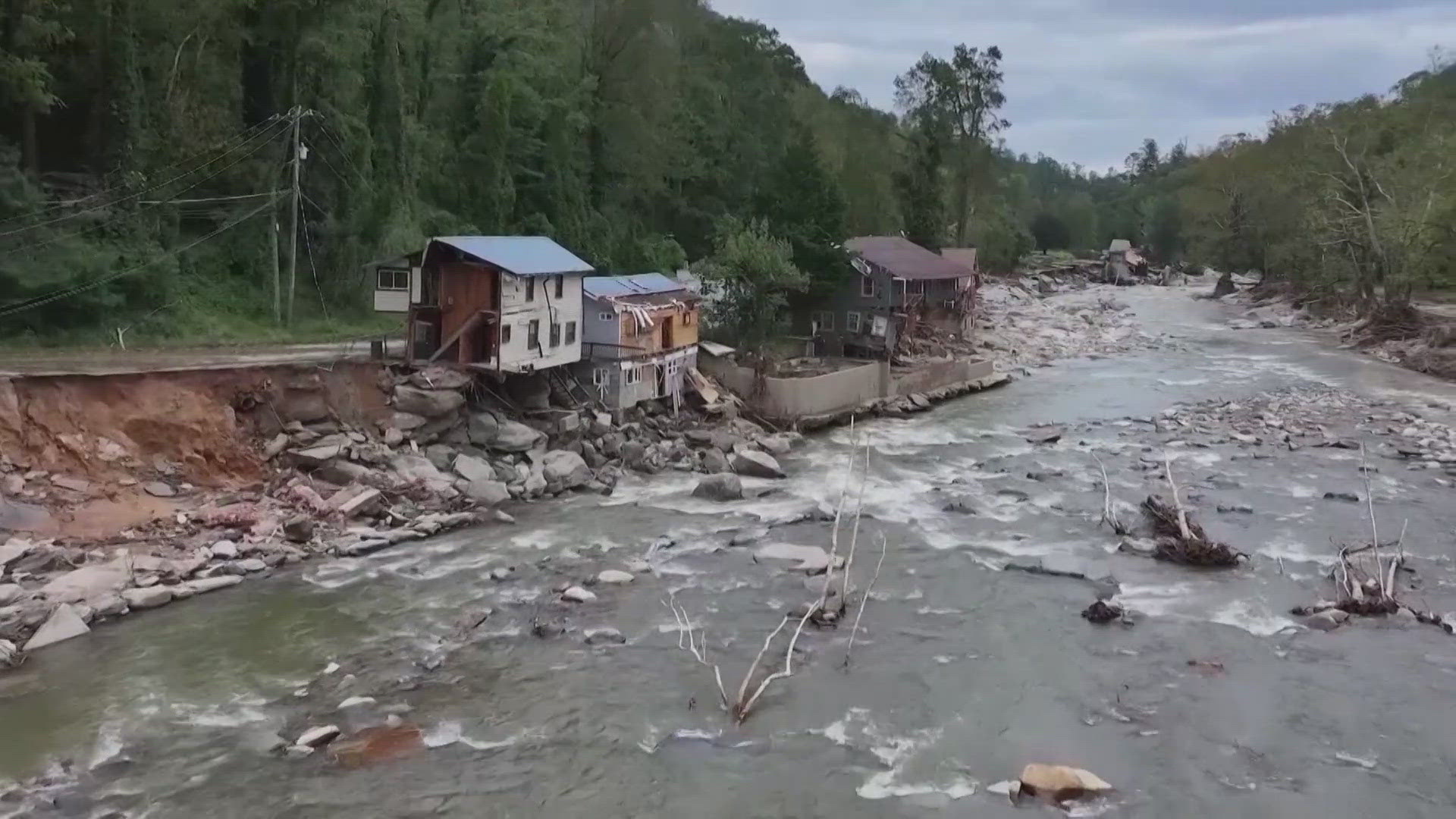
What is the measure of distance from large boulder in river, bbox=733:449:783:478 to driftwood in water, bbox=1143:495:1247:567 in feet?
27.2

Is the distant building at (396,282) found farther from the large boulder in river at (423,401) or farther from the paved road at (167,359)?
the large boulder in river at (423,401)

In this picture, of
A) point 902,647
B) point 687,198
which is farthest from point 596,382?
point 687,198

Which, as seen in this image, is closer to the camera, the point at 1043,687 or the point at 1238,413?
the point at 1043,687

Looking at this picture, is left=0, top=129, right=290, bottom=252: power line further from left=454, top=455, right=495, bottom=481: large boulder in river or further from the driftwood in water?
the driftwood in water

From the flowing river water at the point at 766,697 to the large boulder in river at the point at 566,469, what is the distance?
1575mm

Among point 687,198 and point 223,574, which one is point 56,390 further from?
point 687,198

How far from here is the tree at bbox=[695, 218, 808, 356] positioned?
3247 centimetres

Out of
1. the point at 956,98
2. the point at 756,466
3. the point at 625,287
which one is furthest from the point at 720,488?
the point at 956,98

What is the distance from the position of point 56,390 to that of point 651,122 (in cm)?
3064

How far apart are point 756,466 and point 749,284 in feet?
32.5

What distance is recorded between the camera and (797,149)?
38.2 meters

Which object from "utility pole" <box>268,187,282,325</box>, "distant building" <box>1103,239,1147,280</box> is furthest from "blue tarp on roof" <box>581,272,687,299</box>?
"distant building" <box>1103,239,1147,280</box>

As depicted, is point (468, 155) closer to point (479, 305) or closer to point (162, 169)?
point (162, 169)

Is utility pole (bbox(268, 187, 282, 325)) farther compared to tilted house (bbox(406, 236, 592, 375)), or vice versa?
utility pole (bbox(268, 187, 282, 325))
